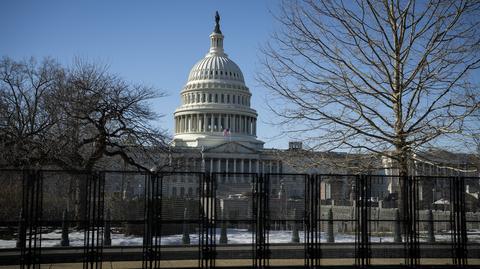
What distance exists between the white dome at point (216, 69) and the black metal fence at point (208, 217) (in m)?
125

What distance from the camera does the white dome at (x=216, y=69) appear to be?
5655 inches

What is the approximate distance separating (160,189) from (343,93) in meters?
6.59

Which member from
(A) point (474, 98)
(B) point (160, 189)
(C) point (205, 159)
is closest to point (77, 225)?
(B) point (160, 189)

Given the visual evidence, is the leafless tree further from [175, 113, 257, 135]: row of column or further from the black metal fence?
[175, 113, 257, 135]: row of column

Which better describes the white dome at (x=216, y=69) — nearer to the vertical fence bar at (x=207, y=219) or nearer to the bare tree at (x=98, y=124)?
Answer: the bare tree at (x=98, y=124)

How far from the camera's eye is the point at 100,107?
3127 cm

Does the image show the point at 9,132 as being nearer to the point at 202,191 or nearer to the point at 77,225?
the point at 77,225

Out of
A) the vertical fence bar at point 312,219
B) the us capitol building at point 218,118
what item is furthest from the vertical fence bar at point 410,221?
the us capitol building at point 218,118

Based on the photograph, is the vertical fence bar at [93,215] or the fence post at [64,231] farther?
the fence post at [64,231]

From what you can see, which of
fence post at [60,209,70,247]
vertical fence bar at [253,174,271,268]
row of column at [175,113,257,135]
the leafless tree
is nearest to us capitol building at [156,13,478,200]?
row of column at [175,113,257,135]

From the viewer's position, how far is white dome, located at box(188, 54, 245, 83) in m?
144

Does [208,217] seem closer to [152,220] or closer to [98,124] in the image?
[152,220]

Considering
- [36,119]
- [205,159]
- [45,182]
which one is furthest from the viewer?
[205,159]

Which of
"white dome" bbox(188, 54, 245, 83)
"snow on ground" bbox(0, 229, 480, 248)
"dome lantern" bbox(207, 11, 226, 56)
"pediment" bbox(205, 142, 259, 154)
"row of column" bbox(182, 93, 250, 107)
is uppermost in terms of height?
"dome lantern" bbox(207, 11, 226, 56)
